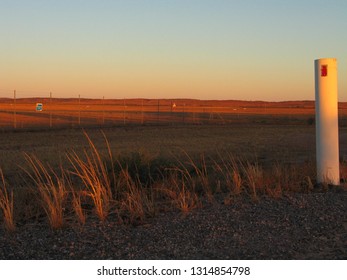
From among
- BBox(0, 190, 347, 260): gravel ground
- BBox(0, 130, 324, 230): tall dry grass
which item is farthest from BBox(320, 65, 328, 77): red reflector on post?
BBox(0, 190, 347, 260): gravel ground

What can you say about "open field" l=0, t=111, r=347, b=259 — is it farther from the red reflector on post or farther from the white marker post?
the red reflector on post

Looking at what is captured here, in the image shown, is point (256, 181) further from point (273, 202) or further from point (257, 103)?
point (257, 103)

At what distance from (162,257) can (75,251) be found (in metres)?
0.98

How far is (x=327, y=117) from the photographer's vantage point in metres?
9.46

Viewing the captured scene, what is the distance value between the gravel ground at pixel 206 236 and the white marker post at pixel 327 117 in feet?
6.12

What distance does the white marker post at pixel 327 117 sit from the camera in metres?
9.41

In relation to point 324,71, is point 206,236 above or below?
below

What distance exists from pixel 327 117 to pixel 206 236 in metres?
4.24

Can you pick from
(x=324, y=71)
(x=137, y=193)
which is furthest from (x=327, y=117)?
(x=137, y=193)

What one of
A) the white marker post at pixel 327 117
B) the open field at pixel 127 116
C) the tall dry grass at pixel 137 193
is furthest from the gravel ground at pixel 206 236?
the open field at pixel 127 116

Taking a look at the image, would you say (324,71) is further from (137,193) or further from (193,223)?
(193,223)

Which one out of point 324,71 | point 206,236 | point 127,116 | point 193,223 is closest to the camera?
point 206,236

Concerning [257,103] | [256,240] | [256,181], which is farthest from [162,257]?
[257,103]

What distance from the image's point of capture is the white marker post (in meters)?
9.41
